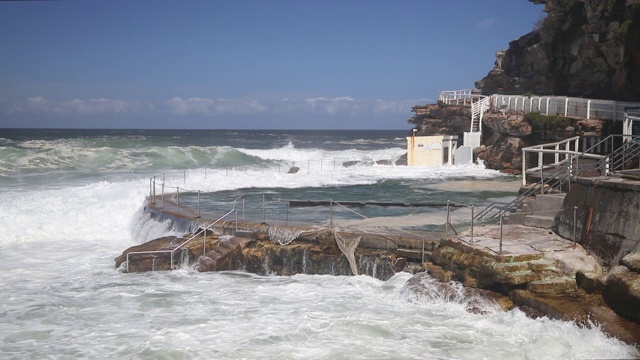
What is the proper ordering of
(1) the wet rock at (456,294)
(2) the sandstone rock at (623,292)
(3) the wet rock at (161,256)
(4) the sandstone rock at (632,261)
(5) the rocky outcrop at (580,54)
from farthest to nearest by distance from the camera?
(5) the rocky outcrop at (580,54), (3) the wet rock at (161,256), (1) the wet rock at (456,294), (4) the sandstone rock at (632,261), (2) the sandstone rock at (623,292)

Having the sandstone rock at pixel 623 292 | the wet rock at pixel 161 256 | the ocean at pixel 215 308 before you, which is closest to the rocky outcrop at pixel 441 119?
the ocean at pixel 215 308

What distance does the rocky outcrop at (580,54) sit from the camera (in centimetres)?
2984

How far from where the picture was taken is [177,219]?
1806cm

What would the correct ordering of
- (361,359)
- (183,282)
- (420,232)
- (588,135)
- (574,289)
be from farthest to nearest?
(588,135), (420,232), (183,282), (574,289), (361,359)

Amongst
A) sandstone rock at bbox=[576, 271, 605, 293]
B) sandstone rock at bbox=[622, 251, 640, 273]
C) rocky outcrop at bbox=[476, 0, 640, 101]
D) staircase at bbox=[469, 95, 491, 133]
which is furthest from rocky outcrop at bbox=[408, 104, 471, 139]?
sandstone rock at bbox=[622, 251, 640, 273]

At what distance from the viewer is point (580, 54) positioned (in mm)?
35688

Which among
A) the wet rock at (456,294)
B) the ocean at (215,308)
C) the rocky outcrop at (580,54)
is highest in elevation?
the rocky outcrop at (580,54)

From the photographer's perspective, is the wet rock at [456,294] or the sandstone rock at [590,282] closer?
the sandstone rock at [590,282]

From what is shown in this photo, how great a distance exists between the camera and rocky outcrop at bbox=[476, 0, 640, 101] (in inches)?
1175

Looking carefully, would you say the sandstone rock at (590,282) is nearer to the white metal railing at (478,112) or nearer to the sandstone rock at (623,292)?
the sandstone rock at (623,292)

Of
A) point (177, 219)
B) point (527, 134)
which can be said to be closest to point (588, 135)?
point (527, 134)

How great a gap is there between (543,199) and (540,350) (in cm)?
552

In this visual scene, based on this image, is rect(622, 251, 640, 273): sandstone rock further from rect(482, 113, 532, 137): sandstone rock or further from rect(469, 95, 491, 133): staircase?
rect(469, 95, 491, 133): staircase

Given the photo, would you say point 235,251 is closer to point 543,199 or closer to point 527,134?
point 543,199
